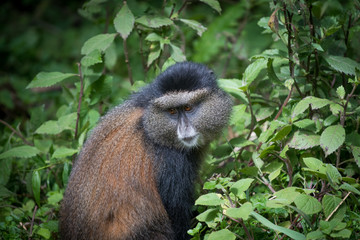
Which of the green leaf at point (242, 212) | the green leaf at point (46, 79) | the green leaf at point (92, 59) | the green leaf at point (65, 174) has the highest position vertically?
the green leaf at point (92, 59)

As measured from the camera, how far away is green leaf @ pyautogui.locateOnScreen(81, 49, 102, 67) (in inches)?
195

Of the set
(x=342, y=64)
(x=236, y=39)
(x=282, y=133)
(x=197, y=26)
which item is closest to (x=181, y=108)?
(x=282, y=133)

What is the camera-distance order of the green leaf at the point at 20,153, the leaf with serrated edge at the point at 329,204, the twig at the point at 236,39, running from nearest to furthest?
the leaf with serrated edge at the point at 329,204 → the green leaf at the point at 20,153 → the twig at the point at 236,39

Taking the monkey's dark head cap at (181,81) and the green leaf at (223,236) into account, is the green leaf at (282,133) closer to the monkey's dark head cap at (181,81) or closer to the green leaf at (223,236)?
the monkey's dark head cap at (181,81)

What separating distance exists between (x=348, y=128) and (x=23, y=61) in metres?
8.23

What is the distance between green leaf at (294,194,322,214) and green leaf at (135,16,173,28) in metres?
2.55

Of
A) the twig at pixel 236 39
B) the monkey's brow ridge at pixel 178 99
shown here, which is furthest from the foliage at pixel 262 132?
the twig at pixel 236 39

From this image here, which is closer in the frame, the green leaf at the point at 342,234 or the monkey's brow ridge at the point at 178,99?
the green leaf at the point at 342,234

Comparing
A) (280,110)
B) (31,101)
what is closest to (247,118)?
(280,110)

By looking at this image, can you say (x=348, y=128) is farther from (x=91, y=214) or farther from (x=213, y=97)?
(x=91, y=214)

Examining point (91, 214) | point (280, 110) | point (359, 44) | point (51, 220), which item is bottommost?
point (51, 220)

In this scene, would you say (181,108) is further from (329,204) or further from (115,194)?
(329,204)

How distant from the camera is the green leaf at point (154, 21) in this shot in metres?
5.00

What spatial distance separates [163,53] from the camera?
5406 mm
